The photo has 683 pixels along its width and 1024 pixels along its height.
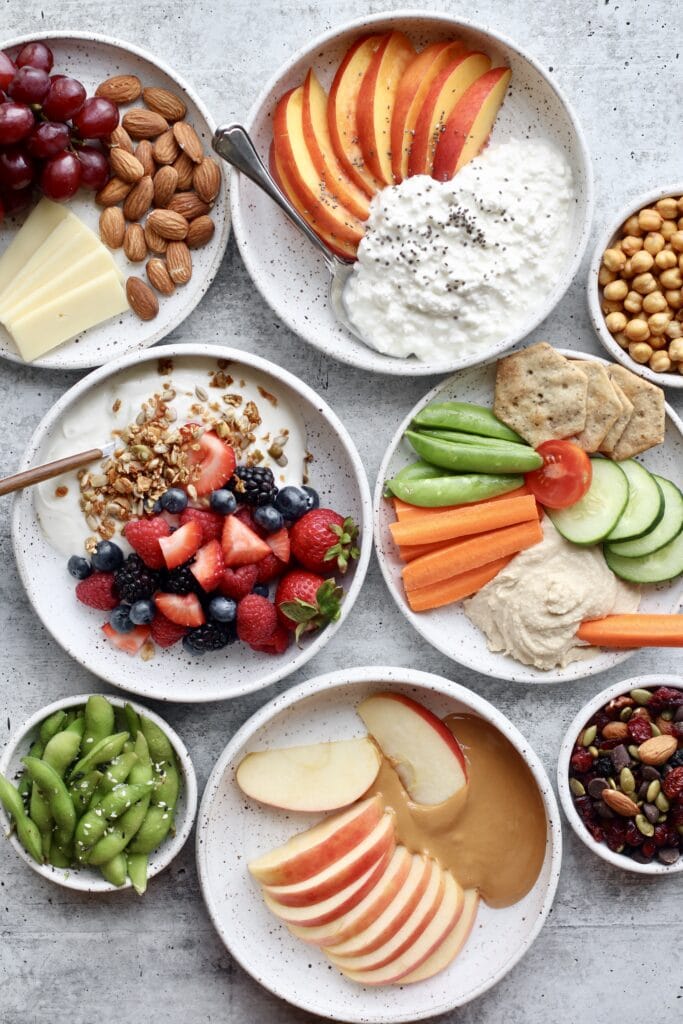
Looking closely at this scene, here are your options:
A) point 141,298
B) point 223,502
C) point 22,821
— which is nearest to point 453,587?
point 223,502

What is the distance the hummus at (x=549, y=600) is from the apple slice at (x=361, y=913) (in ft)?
1.84

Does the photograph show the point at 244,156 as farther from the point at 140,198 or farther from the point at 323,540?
the point at 323,540

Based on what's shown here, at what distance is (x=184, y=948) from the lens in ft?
6.92

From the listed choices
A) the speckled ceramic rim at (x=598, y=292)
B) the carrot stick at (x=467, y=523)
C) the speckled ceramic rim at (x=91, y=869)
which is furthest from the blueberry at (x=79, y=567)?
the speckled ceramic rim at (x=598, y=292)

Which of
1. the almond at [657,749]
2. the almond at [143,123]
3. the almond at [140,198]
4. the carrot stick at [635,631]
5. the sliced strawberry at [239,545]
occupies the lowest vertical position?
the almond at [657,749]

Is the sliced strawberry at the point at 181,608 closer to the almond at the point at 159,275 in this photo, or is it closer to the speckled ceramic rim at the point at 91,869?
the speckled ceramic rim at the point at 91,869

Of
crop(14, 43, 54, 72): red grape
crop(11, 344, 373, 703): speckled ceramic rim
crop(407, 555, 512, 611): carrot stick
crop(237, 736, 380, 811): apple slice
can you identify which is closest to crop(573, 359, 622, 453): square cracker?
crop(407, 555, 512, 611): carrot stick

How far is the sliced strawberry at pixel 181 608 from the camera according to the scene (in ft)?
6.16

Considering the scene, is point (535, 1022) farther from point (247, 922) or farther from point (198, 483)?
point (198, 483)

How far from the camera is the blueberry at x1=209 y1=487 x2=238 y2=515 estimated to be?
187 centimetres

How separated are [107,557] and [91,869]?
745 millimetres

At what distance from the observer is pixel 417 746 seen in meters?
1.98

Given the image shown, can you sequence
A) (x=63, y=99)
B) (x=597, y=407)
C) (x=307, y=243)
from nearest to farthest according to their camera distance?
(x=63, y=99) → (x=597, y=407) → (x=307, y=243)

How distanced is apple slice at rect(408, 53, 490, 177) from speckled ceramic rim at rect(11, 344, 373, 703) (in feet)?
1.84
